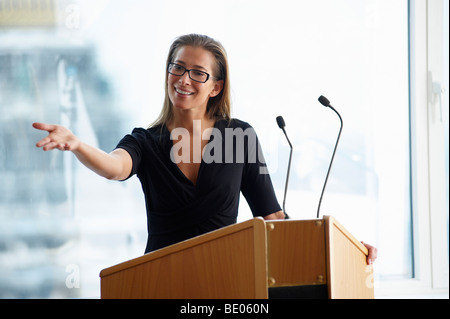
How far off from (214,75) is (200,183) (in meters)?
0.44

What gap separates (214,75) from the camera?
1.98m

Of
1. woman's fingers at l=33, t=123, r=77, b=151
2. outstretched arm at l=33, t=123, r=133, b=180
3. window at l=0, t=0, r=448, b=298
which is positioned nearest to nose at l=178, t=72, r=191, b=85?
outstretched arm at l=33, t=123, r=133, b=180

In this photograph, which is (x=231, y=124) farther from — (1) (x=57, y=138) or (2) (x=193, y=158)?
(1) (x=57, y=138)

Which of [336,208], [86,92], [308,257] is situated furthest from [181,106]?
[336,208]

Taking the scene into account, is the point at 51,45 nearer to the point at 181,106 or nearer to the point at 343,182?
the point at 181,106

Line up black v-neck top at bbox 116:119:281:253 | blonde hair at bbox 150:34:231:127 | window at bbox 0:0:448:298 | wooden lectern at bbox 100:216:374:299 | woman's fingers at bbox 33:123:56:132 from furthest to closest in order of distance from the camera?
window at bbox 0:0:448:298 → blonde hair at bbox 150:34:231:127 → black v-neck top at bbox 116:119:281:253 → woman's fingers at bbox 33:123:56:132 → wooden lectern at bbox 100:216:374:299

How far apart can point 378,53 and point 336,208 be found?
980 millimetres

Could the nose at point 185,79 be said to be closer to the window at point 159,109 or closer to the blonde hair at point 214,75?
the blonde hair at point 214,75

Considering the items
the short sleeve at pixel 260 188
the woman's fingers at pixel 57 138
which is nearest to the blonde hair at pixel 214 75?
the short sleeve at pixel 260 188

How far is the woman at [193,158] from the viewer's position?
5.94ft

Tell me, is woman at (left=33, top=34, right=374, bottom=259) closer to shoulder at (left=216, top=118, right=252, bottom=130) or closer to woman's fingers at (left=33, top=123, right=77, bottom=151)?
shoulder at (left=216, top=118, right=252, bottom=130)

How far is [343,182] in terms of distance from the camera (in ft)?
9.95

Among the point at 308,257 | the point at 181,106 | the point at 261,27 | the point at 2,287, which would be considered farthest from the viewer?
the point at 261,27

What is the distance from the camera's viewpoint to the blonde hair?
1.96 meters
